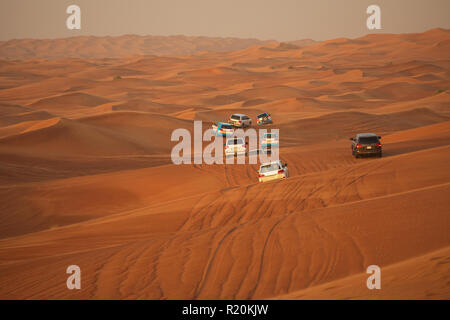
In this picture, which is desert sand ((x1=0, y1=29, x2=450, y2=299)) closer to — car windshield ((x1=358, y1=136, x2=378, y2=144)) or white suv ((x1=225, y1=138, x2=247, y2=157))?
car windshield ((x1=358, y1=136, x2=378, y2=144))

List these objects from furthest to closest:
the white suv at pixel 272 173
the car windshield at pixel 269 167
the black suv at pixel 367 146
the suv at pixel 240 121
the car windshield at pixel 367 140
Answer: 1. the suv at pixel 240 121
2. the car windshield at pixel 367 140
3. the black suv at pixel 367 146
4. the car windshield at pixel 269 167
5. the white suv at pixel 272 173

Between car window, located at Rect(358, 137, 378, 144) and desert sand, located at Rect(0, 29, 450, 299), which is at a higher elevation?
car window, located at Rect(358, 137, 378, 144)

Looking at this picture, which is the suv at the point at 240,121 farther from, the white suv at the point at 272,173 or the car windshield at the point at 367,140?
the white suv at the point at 272,173

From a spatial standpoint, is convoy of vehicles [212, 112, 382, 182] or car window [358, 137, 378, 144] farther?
car window [358, 137, 378, 144]

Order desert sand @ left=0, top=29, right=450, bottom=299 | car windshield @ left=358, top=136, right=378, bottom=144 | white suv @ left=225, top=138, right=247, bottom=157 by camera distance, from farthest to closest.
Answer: white suv @ left=225, top=138, right=247, bottom=157 → car windshield @ left=358, top=136, right=378, bottom=144 → desert sand @ left=0, top=29, right=450, bottom=299

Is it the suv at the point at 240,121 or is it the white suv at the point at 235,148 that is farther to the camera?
the suv at the point at 240,121

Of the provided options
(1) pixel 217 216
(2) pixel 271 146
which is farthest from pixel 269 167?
(2) pixel 271 146

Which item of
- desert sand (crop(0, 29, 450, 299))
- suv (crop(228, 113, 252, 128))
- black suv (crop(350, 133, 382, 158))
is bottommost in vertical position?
desert sand (crop(0, 29, 450, 299))

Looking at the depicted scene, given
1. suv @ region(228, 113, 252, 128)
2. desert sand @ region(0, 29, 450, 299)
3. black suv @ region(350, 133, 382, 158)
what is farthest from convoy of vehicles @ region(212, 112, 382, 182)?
suv @ region(228, 113, 252, 128)

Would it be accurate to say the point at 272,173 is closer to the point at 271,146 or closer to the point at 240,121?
the point at 271,146

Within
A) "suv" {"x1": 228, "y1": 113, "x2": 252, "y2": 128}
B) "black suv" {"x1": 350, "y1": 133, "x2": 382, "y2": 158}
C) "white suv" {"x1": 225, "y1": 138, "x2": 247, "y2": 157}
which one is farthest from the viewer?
"suv" {"x1": 228, "y1": 113, "x2": 252, "y2": 128}

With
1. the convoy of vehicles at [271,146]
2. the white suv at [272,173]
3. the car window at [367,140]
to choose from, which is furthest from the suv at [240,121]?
the white suv at [272,173]

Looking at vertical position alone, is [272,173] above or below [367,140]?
below
